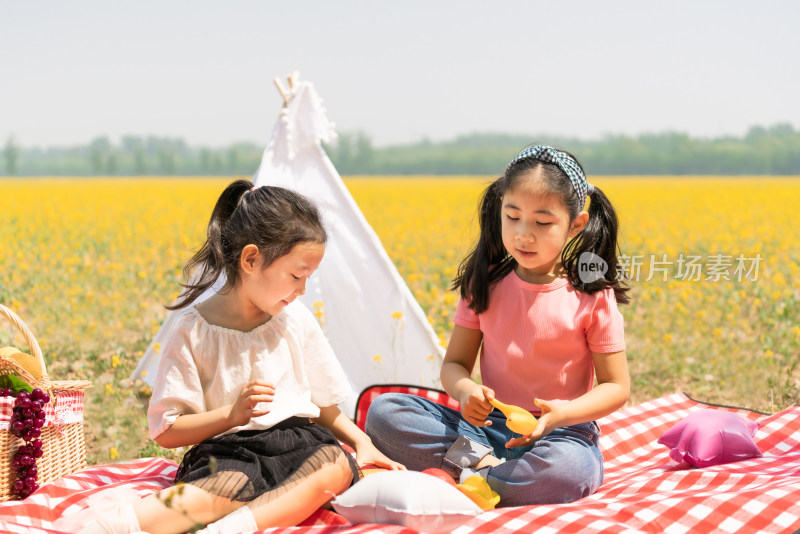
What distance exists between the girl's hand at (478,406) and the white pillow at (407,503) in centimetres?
35

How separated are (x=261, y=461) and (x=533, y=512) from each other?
0.78 m

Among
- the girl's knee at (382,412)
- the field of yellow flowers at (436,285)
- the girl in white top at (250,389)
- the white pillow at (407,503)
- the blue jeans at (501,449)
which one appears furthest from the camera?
the field of yellow flowers at (436,285)

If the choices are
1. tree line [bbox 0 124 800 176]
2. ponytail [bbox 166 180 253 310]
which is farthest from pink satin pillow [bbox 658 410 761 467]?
tree line [bbox 0 124 800 176]

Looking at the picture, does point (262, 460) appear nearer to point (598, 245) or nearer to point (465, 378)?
point (465, 378)

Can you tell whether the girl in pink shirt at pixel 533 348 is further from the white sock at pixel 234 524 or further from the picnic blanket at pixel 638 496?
the white sock at pixel 234 524

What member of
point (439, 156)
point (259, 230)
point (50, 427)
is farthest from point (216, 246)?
point (439, 156)

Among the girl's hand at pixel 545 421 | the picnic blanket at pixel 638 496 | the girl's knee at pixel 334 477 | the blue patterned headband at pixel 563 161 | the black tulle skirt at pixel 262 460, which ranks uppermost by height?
the blue patterned headband at pixel 563 161

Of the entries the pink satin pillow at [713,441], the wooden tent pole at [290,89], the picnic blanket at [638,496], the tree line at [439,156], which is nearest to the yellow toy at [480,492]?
the picnic blanket at [638,496]

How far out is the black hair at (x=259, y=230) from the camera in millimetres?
2381

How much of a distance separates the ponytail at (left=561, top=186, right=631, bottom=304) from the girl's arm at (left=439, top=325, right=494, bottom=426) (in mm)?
415

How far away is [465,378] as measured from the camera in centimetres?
275

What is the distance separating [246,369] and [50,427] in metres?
0.81

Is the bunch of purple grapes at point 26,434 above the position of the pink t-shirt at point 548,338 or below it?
below

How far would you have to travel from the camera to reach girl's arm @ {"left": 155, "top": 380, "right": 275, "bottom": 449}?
222 cm
